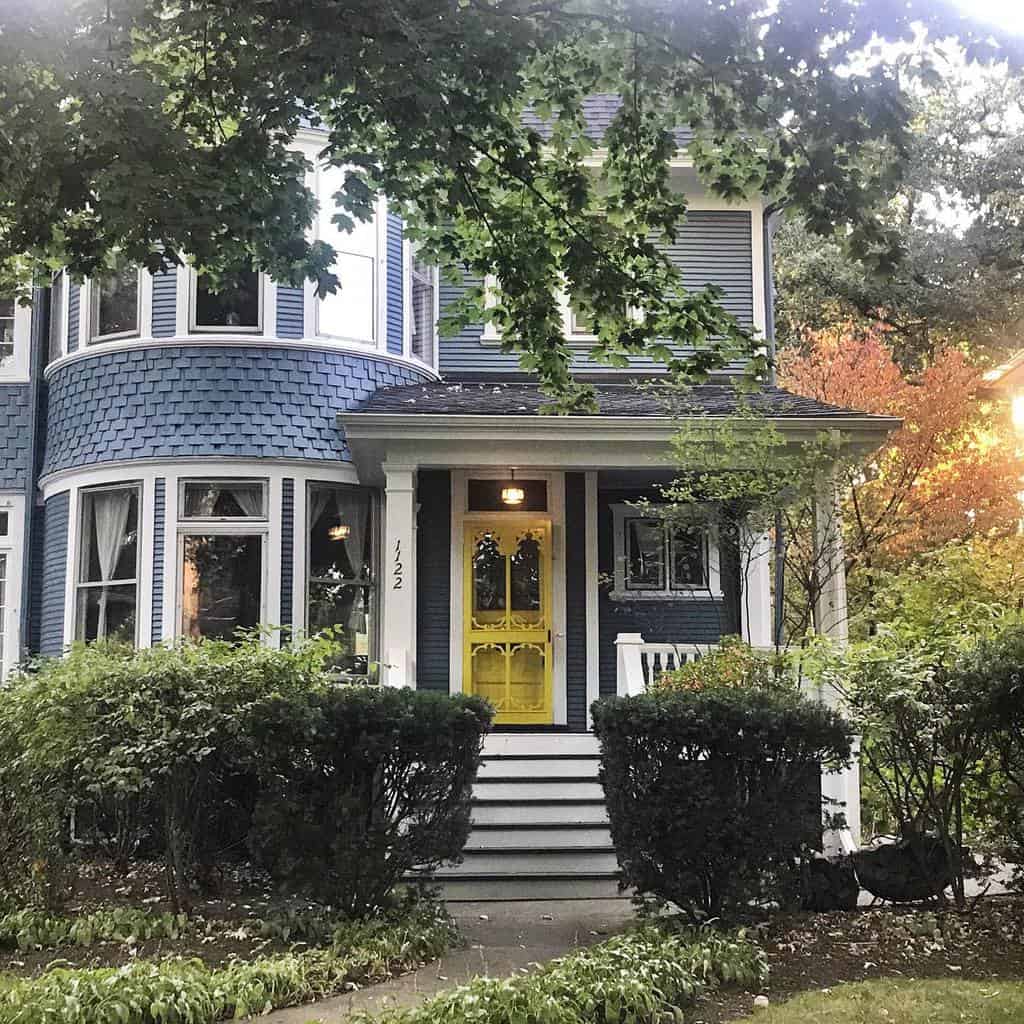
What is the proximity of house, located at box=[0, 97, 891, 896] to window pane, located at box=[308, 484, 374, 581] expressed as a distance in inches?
0.9

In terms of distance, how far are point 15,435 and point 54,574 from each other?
1.62m

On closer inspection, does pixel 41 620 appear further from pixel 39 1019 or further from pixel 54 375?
pixel 39 1019

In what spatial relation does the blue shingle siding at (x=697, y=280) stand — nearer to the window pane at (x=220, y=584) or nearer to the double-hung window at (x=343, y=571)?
the double-hung window at (x=343, y=571)

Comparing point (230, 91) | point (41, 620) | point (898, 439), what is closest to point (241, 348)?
point (41, 620)

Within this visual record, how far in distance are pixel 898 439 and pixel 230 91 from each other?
12.1 metres

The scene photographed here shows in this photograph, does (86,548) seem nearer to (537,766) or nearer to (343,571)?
(343,571)

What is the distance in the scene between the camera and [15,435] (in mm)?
11992

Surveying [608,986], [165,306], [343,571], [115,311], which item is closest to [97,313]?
[115,311]

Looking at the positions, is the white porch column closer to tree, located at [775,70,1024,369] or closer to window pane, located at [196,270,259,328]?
window pane, located at [196,270,259,328]

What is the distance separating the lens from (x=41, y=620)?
11688mm

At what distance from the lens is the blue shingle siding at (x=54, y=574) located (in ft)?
36.9

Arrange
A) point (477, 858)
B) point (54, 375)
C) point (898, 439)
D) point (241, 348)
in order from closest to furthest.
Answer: point (477, 858) → point (241, 348) → point (54, 375) → point (898, 439)

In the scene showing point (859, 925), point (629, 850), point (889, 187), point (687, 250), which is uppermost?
point (687, 250)

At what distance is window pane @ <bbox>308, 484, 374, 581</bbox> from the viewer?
36.1ft
